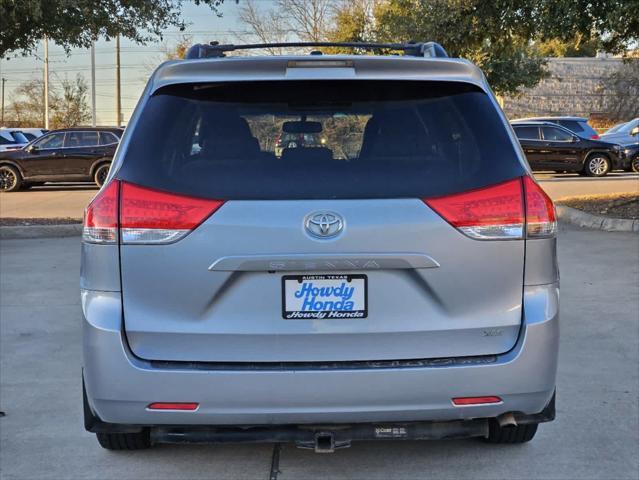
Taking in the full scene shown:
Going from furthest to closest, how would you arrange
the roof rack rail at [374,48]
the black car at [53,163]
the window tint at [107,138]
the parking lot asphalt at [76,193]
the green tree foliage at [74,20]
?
1. the window tint at [107,138]
2. the black car at [53,163]
3. the parking lot asphalt at [76,193]
4. the green tree foliage at [74,20]
5. the roof rack rail at [374,48]

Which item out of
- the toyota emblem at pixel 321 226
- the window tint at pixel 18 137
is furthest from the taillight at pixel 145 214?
the window tint at pixel 18 137

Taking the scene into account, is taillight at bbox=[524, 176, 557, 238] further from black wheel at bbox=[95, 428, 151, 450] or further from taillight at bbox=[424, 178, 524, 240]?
black wheel at bbox=[95, 428, 151, 450]

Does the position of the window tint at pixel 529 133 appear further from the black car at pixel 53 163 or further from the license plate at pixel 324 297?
the license plate at pixel 324 297

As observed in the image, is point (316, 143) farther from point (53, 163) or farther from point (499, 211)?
point (53, 163)

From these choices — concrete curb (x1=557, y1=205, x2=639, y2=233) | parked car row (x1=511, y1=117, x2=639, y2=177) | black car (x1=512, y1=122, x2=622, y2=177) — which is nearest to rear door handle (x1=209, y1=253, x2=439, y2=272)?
concrete curb (x1=557, y1=205, x2=639, y2=233)

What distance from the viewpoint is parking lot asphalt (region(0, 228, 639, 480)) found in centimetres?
396

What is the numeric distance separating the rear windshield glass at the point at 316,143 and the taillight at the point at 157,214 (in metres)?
0.04

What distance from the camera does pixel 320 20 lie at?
3453 cm

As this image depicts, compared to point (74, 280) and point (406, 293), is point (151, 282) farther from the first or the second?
point (74, 280)

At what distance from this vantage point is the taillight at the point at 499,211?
3.28 meters

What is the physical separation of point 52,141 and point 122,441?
1907cm

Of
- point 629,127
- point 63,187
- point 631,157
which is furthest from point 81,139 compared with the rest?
point 629,127

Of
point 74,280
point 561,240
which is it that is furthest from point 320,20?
point 74,280

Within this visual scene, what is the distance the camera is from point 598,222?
1223 centimetres
